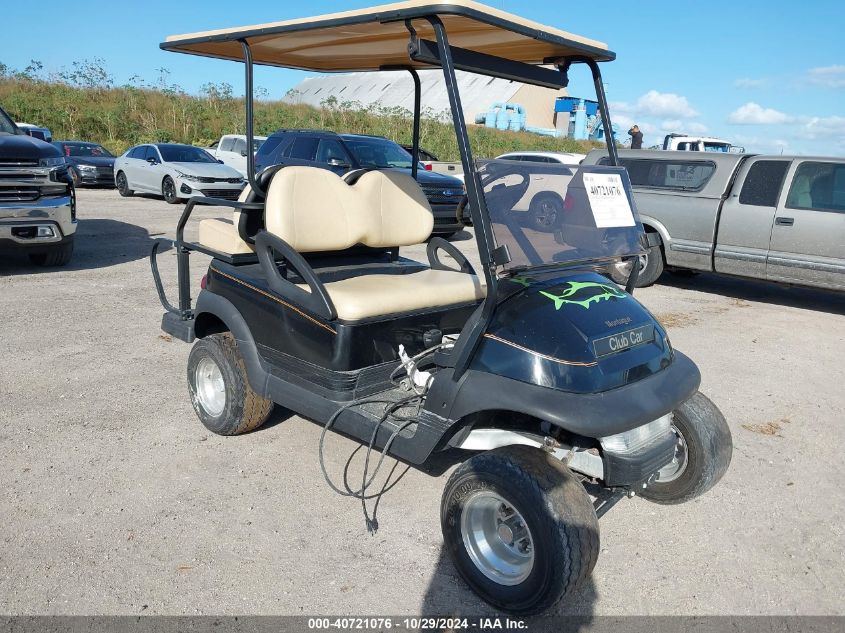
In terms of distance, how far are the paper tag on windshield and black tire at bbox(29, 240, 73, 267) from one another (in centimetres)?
693

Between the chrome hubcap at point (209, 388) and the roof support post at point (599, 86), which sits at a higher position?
the roof support post at point (599, 86)

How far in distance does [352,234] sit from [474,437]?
168 cm

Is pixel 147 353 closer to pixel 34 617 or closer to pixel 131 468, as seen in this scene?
pixel 131 468

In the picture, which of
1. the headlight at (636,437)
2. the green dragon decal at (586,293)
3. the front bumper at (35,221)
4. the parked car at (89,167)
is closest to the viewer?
the headlight at (636,437)

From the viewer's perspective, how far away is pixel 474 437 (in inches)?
118

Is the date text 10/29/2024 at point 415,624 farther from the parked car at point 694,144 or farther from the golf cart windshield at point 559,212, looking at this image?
the parked car at point 694,144

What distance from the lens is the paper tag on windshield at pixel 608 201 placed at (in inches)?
129

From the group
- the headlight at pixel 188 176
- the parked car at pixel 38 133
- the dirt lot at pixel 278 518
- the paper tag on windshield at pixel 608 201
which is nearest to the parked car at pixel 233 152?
the headlight at pixel 188 176

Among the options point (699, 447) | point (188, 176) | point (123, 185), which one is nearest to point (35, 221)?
point (699, 447)

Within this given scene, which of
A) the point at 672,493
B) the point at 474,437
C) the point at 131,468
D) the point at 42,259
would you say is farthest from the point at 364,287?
the point at 42,259

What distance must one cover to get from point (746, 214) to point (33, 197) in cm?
804

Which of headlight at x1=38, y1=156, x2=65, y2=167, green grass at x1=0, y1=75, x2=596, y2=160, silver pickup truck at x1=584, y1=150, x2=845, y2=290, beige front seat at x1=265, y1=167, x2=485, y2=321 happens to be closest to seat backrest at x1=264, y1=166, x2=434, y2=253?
beige front seat at x1=265, y1=167, x2=485, y2=321

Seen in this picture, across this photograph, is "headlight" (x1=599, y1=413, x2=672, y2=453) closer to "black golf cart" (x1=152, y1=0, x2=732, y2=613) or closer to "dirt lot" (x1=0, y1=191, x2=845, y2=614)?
"black golf cart" (x1=152, y1=0, x2=732, y2=613)

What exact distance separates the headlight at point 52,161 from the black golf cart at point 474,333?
440cm
